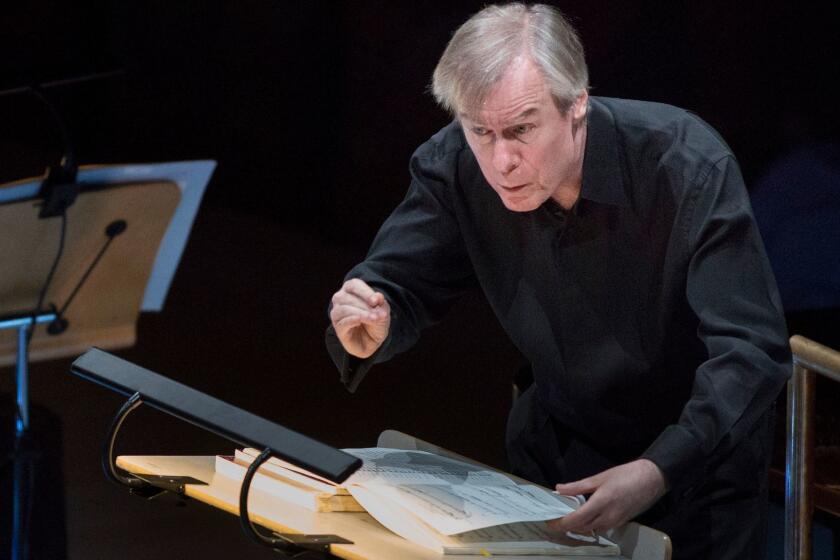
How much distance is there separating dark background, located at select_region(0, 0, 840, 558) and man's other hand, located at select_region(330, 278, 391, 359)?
141 cm

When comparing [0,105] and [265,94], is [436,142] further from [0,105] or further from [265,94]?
[0,105]

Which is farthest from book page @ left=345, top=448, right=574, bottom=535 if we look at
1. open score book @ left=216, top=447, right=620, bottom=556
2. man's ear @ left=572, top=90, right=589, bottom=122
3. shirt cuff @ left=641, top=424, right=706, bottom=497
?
man's ear @ left=572, top=90, right=589, bottom=122

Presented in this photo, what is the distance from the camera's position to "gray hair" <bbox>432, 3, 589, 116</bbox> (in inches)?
65.8

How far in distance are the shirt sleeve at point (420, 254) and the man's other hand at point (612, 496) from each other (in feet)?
1.67

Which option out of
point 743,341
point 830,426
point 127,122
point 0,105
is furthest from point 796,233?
point 0,105

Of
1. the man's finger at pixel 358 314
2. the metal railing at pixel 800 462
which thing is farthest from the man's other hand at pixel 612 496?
the metal railing at pixel 800 462

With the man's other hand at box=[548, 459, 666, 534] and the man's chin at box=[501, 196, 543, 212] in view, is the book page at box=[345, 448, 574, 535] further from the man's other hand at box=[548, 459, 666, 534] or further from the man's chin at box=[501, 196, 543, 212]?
the man's chin at box=[501, 196, 543, 212]

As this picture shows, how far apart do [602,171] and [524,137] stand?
0.59ft

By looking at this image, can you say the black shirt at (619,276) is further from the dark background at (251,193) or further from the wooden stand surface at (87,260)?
the dark background at (251,193)

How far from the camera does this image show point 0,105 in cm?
457

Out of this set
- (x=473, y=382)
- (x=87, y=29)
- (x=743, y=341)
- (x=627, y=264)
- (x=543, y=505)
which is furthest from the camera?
(x=87, y=29)

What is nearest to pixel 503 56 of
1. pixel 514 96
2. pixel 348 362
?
pixel 514 96

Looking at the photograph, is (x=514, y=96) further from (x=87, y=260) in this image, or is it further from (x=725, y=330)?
(x=87, y=260)

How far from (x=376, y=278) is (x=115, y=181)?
3.70ft
